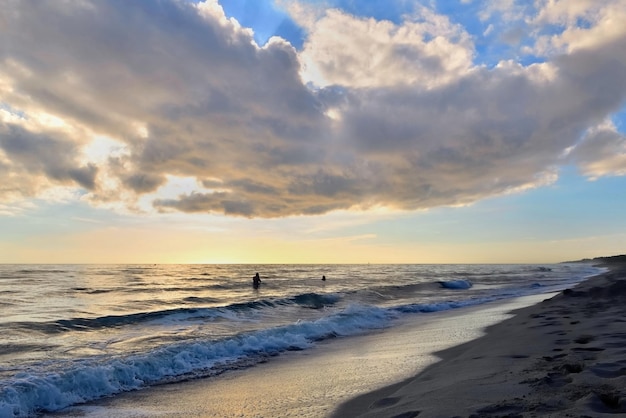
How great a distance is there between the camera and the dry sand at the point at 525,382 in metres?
4.36

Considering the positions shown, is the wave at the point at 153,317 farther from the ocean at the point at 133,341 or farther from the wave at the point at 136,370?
Result: the wave at the point at 136,370

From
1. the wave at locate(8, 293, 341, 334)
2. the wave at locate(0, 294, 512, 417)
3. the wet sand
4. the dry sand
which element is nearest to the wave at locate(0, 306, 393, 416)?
the wave at locate(0, 294, 512, 417)

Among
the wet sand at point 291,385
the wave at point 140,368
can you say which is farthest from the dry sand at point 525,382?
the wave at point 140,368

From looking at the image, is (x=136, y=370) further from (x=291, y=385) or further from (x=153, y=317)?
(x=153, y=317)

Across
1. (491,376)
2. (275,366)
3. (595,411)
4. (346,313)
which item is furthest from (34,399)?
(346,313)

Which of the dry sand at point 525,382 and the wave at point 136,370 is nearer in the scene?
the dry sand at point 525,382

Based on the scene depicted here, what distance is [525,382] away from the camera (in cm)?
A: 538

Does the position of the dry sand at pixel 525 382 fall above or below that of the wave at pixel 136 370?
above

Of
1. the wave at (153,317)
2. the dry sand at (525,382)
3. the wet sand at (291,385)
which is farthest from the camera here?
the wave at (153,317)

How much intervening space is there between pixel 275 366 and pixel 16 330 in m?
10.9

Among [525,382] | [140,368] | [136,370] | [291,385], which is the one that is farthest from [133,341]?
[525,382]

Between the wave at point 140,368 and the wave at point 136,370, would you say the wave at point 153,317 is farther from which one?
the wave at point 136,370

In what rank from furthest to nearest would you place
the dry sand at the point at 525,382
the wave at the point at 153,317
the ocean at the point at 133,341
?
1. the wave at the point at 153,317
2. the ocean at the point at 133,341
3. the dry sand at the point at 525,382

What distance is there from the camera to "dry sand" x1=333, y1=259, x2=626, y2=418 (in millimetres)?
4355
